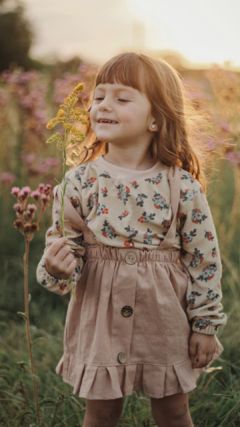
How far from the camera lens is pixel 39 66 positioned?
43.5ft

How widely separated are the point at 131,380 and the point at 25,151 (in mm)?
2901

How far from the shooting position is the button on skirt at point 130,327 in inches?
58.1

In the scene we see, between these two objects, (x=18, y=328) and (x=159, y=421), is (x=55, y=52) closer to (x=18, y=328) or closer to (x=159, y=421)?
(x=18, y=328)

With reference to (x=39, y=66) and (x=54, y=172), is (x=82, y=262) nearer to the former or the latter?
(x=54, y=172)

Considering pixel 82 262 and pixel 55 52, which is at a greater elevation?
pixel 55 52

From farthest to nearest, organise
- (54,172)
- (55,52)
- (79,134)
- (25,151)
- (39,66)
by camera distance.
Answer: (39,66)
(55,52)
(25,151)
(54,172)
(79,134)

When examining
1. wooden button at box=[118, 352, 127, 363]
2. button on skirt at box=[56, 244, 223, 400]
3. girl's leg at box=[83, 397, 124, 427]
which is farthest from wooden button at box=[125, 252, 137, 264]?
girl's leg at box=[83, 397, 124, 427]

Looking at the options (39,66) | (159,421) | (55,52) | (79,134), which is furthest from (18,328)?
(39,66)

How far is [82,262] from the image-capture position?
158 cm

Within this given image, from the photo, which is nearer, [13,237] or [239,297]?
[239,297]

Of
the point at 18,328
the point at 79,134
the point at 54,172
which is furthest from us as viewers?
the point at 54,172

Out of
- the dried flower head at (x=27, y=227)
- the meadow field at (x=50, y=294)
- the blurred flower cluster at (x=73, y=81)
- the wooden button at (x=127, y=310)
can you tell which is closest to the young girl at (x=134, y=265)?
the wooden button at (x=127, y=310)

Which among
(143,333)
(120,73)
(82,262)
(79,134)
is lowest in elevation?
(143,333)

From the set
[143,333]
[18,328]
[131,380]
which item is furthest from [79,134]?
[18,328]
